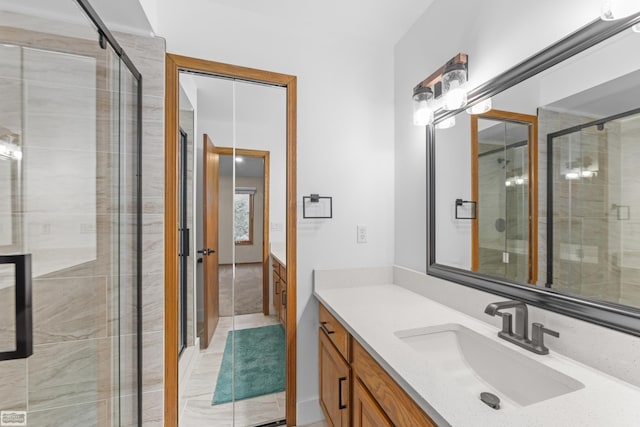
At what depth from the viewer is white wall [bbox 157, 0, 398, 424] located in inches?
65.3

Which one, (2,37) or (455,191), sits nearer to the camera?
(2,37)

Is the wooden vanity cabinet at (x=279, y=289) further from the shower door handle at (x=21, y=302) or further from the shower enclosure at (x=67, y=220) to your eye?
the shower door handle at (x=21, y=302)

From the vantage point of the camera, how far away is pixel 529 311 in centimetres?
105

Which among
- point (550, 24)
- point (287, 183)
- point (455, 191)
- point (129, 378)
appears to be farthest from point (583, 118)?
point (129, 378)

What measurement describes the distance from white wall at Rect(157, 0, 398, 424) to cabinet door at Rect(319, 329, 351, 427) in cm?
18

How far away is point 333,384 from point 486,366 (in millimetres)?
740

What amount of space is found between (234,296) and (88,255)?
788mm

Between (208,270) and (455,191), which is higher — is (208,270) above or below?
below

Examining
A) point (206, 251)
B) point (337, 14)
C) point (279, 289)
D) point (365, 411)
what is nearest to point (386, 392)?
point (365, 411)

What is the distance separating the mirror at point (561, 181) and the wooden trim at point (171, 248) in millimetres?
1525

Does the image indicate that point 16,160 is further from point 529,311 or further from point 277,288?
point 529,311

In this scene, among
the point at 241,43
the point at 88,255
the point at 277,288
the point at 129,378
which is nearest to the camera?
the point at 88,255

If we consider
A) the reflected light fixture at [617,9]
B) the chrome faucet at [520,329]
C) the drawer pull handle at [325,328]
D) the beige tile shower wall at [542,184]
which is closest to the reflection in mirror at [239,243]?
the drawer pull handle at [325,328]

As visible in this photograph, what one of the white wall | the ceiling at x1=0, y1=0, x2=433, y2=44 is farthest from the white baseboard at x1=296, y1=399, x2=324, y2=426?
the ceiling at x1=0, y1=0, x2=433, y2=44
